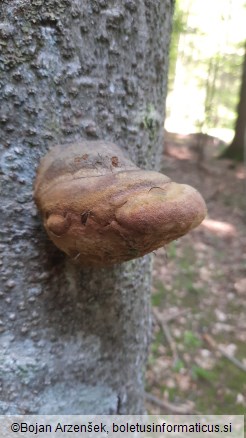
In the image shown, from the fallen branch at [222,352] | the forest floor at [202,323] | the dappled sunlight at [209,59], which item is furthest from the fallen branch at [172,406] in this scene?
the dappled sunlight at [209,59]

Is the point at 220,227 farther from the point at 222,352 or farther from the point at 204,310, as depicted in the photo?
the point at 222,352

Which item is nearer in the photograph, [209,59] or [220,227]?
[220,227]

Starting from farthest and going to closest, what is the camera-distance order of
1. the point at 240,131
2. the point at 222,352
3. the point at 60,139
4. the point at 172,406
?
the point at 240,131
the point at 222,352
the point at 172,406
the point at 60,139

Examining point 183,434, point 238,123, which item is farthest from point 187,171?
point 183,434

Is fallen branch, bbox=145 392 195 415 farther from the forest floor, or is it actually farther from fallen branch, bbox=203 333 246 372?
fallen branch, bbox=203 333 246 372

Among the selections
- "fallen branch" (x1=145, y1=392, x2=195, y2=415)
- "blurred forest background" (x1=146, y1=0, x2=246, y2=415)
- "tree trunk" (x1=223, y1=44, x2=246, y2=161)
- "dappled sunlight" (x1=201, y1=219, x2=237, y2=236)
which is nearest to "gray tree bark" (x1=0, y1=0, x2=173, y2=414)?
"blurred forest background" (x1=146, y1=0, x2=246, y2=415)

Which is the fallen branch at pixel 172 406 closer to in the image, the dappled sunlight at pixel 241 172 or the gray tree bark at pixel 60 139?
the gray tree bark at pixel 60 139
